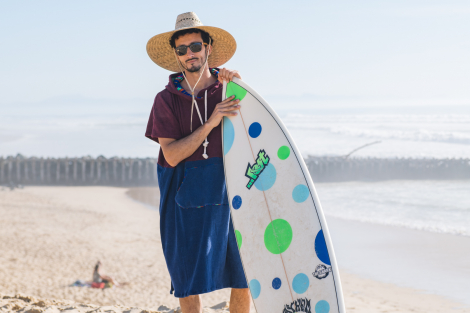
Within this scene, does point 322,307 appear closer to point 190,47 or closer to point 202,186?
point 202,186

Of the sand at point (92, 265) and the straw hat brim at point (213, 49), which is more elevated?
the straw hat brim at point (213, 49)

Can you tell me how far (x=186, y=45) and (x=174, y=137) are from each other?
47cm

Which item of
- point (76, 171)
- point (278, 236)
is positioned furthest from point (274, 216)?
point (76, 171)

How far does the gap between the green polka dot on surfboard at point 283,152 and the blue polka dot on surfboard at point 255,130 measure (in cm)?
16

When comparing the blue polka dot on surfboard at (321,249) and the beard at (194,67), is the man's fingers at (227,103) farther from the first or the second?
the blue polka dot on surfboard at (321,249)

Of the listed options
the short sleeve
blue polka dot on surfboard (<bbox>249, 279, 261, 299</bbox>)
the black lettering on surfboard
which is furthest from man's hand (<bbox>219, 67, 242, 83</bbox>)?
the black lettering on surfboard

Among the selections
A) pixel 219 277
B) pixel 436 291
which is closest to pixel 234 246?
pixel 219 277

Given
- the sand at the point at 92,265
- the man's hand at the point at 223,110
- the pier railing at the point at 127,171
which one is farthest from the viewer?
the pier railing at the point at 127,171

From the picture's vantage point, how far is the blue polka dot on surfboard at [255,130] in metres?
2.25

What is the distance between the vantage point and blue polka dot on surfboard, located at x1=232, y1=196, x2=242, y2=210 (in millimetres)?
2145

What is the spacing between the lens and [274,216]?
2.18 m

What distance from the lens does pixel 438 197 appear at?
1526 cm

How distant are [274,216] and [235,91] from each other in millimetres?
704

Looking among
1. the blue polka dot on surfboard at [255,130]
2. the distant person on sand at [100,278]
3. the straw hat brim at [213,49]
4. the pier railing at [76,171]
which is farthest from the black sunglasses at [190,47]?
the pier railing at [76,171]
